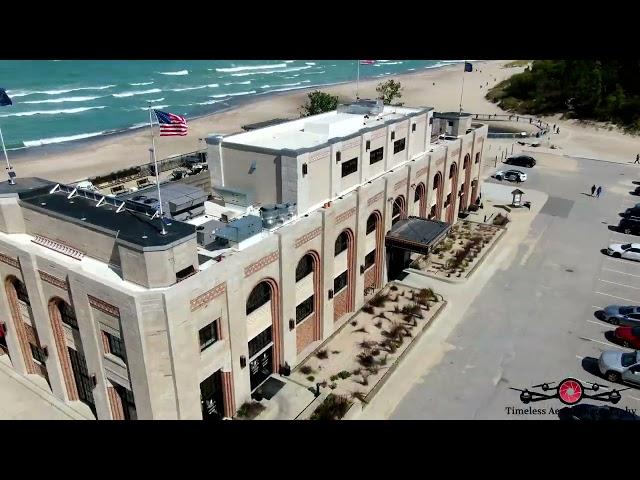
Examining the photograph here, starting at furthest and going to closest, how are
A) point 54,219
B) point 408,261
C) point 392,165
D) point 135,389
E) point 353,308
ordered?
point 408,261
point 392,165
point 353,308
point 54,219
point 135,389

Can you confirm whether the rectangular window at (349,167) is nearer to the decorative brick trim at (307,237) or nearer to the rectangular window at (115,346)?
the decorative brick trim at (307,237)

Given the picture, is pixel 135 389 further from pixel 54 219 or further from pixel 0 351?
pixel 0 351

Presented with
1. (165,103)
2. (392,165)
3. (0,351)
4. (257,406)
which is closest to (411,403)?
(257,406)

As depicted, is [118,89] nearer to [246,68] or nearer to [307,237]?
[246,68]

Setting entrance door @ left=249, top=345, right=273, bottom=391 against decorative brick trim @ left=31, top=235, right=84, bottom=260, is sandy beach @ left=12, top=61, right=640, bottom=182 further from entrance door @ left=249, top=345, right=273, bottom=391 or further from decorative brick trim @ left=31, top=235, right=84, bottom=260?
entrance door @ left=249, top=345, right=273, bottom=391

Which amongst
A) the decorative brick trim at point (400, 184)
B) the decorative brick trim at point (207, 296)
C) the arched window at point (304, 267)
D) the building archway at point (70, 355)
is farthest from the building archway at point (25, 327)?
the decorative brick trim at point (400, 184)
